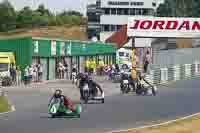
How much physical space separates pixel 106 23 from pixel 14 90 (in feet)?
285

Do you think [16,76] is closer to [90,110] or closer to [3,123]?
[90,110]

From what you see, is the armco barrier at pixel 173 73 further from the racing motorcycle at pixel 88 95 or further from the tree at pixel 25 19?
the tree at pixel 25 19

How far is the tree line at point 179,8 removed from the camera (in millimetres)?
140250

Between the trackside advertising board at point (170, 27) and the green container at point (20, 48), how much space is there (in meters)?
15.9

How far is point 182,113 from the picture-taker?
2455 cm

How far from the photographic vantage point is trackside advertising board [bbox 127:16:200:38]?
60.6 metres

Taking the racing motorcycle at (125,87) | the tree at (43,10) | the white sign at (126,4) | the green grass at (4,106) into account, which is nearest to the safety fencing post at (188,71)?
the racing motorcycle at (125,87)

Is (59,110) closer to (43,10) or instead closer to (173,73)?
(173,73)

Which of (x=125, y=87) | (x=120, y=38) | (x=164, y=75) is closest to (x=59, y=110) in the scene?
(x=125, y=87)

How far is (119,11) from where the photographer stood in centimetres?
13012

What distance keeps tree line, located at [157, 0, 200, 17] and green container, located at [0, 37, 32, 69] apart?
93850 mm

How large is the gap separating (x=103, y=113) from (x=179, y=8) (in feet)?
400

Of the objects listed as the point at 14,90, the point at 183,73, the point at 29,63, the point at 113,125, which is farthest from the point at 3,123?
the point at 183,73

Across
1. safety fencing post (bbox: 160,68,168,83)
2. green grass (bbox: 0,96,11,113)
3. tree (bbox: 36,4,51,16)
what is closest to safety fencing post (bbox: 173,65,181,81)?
safety fencing post (bbox: 160,68,168,83)
